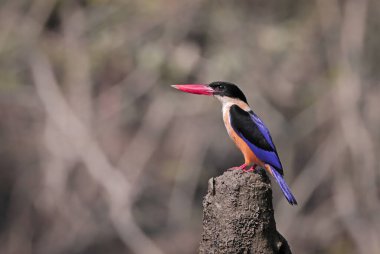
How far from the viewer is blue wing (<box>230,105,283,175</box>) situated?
17.8 ft

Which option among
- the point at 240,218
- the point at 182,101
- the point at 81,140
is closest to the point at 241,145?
the point at 240,218

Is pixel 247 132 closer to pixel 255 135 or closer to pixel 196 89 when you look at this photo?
pixel 255 135

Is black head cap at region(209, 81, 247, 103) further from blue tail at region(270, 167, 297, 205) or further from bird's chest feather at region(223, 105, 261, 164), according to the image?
blue tail at region(270, 167, 297, 205)

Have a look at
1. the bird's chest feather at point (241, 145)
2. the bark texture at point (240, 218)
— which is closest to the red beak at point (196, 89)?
the bird's chest feather at point (241, 145)

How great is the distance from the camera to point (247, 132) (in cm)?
559

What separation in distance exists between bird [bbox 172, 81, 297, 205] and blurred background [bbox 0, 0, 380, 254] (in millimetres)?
5307

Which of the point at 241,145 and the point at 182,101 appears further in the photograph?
the point at 182,101

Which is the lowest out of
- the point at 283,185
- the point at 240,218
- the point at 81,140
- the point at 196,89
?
the point at 81,140

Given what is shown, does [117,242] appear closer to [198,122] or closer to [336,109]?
[198,122]

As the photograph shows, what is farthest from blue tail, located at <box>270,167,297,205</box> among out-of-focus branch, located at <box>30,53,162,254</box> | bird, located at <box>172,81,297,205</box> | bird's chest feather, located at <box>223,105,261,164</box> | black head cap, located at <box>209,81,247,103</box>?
out-of-focus branch, located at <box>30,53,162,254</box>

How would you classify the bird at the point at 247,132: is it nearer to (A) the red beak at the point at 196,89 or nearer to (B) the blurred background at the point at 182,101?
(A) the red beak at the point at 196,89

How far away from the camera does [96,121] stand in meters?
12.1

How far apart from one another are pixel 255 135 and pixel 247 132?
0.22 ft

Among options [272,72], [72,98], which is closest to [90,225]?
[72,98]
